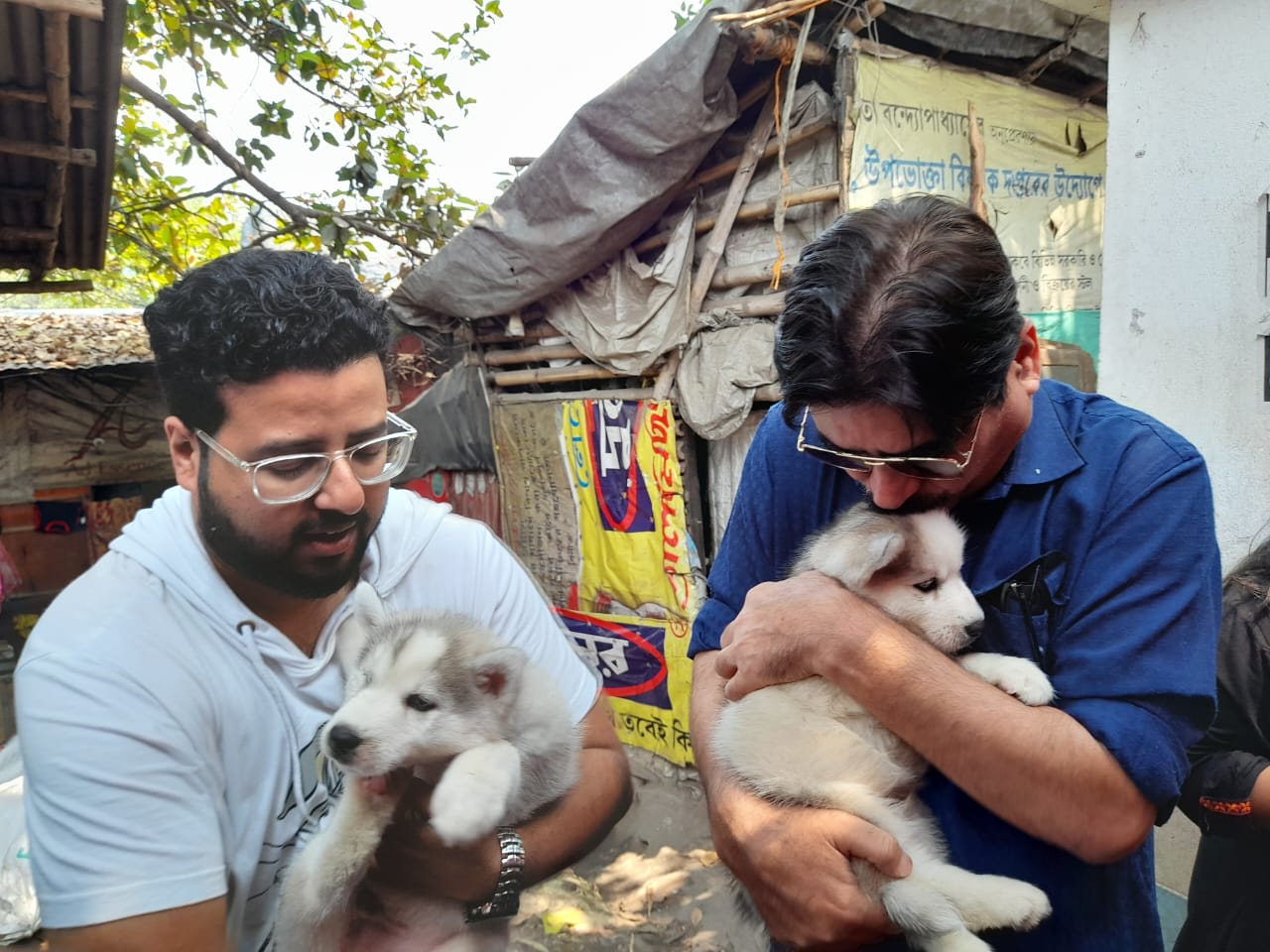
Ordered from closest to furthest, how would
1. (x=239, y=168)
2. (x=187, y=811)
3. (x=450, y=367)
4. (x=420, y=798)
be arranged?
(x=187, y=811), (x=420, y=798), (x=239, y=168), (x=450, y=367)

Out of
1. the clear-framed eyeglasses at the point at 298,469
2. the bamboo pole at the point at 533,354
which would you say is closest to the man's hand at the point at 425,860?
the clear-framed eyeglasses at the point at 298,469

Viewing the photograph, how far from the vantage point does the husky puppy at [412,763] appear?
123cm

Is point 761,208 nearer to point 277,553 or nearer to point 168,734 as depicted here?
point 277,553

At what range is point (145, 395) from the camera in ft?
4.22

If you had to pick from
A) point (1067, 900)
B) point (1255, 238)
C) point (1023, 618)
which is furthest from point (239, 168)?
point (1255, 238)

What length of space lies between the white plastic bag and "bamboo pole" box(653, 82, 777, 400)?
407cm

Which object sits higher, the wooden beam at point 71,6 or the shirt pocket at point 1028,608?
the wooden beam at point 71,6

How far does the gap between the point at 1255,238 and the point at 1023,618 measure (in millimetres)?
2158

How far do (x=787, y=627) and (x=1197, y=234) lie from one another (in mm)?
2499

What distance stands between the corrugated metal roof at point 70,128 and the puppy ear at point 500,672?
49.2 inches

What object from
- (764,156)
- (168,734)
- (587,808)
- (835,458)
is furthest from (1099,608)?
(764,156)

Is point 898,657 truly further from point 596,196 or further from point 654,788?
point 596,196

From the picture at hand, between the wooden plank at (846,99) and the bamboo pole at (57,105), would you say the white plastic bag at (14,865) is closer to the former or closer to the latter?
the bamboo pole at (57,105)

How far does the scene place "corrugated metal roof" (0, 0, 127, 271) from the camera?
1.38 metres
